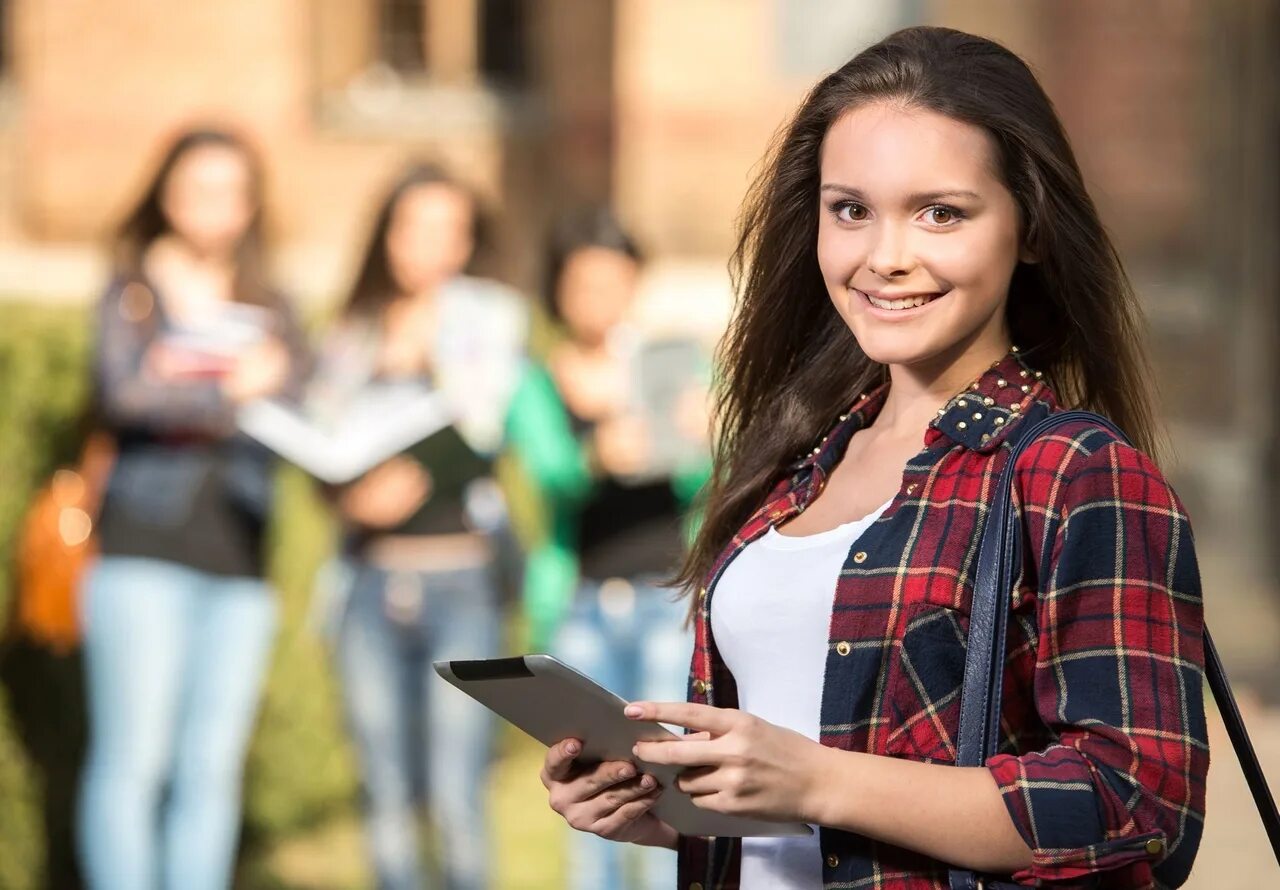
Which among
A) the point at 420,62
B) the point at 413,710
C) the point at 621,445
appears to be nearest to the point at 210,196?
the point at 621,445

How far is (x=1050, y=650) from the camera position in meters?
1.68

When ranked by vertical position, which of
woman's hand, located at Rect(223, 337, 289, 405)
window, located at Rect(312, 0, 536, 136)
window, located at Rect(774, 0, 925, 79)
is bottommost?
woman's hand, located at Rect(223, 337, 289, 405)

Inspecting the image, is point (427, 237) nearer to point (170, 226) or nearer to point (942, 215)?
point (170, 226)

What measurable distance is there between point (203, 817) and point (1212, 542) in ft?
21.2

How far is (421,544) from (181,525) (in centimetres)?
65

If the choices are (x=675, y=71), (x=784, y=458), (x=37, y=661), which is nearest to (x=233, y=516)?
(x=37, y=661)

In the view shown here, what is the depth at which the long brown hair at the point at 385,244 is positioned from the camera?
510cm

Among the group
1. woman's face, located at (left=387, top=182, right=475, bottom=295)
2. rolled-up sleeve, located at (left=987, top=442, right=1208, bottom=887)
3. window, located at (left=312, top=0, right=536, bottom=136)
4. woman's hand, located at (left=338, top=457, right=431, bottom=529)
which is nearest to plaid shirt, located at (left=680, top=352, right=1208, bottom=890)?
rolled-up sleeve, located at (left=987, top=442, right=1208, bottom=887)

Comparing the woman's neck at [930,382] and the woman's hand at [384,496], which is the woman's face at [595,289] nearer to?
the woman's hand at [384,496]

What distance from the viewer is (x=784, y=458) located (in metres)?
2.20

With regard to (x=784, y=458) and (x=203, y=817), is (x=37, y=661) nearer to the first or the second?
(x=203, y=817)

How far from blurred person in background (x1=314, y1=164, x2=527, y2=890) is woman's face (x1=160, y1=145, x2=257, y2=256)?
0.38 m

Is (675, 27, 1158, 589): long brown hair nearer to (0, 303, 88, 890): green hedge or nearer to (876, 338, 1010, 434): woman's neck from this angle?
(876, 338, 1010, 434): woman's neck

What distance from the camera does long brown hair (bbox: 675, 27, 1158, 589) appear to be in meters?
1.84
